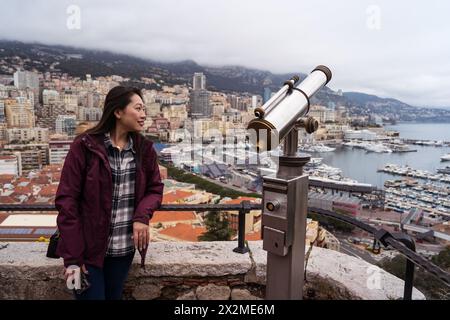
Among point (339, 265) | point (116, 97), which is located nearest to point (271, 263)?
point (339, 265)

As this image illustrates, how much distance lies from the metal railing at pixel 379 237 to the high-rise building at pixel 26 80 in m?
20.7

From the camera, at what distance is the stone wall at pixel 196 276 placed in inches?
64.0

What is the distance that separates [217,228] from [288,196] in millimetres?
1373

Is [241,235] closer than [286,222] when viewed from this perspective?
No

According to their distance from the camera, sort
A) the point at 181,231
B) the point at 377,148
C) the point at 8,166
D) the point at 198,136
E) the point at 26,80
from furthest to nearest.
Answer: the point at 26,80, the point at 377,148, the point at 198,136, the point at 8,166, the point at 181,231

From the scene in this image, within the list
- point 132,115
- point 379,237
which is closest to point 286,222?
point 379,237

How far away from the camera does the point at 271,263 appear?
3.75ft

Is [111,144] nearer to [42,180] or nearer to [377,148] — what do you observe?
[42,180]

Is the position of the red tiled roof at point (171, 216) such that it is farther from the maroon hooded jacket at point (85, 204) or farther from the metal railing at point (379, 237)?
the maroon hooded jacket at point (85, 204)

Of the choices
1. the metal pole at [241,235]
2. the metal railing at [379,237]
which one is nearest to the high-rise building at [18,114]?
the metal railing at [379,237]

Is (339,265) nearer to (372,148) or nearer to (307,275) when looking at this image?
(307,275)

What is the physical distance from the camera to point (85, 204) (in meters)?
1.24

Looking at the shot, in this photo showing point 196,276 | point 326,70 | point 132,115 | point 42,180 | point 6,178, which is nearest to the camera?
point 326,70

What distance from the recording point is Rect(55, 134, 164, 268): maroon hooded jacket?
46.6 inches
